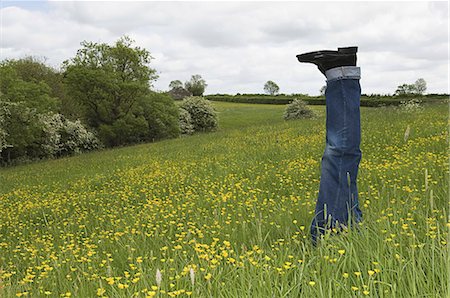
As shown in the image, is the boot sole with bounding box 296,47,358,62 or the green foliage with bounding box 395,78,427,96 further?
the green foliage with bounding box 395,78,427,96

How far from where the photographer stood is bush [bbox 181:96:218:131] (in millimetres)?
52625

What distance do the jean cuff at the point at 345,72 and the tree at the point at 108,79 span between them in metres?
40.4

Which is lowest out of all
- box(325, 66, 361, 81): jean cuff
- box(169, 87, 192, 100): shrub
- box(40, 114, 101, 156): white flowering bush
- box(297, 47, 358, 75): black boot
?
box(40, 114, 101, 156): white flowering bush

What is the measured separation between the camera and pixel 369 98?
181ft

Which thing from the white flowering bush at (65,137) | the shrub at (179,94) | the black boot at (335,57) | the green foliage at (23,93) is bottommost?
the white flowering bush at (65,137)

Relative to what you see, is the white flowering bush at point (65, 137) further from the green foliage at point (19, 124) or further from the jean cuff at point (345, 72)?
the jean cuff at point (345, 72)

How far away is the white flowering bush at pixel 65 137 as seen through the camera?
1378 inches

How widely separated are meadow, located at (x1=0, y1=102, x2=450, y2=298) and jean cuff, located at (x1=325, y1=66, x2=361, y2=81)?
0.68m

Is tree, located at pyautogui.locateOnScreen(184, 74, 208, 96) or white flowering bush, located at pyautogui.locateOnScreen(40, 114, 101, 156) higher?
tree, located at pyautogui.locateOnScreen(184, 74, 208, 96)

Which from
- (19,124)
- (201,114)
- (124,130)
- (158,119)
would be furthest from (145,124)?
(19,124)

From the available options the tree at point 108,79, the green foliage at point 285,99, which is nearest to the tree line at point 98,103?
the tree at point 108,79

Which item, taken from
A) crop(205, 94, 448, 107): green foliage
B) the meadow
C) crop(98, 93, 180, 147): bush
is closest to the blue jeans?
the meadow

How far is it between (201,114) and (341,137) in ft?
161

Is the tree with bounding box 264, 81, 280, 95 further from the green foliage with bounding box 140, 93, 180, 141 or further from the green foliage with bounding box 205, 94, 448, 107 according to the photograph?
the green foliage with bounding box 140, 93, 180, 141
